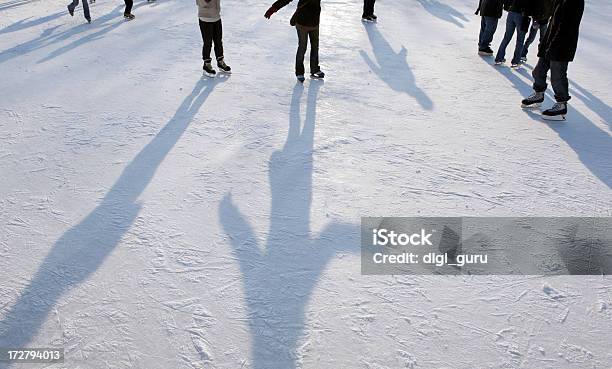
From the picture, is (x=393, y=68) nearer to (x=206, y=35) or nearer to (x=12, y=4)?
(x=206, y=35)

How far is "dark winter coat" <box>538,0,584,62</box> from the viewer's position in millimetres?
4043

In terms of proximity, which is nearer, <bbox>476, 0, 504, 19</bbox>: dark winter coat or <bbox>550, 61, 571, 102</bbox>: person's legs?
<bbox>550, 61, 571, 102</bbox>: person's legs

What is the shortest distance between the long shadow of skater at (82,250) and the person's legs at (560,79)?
12.2ft

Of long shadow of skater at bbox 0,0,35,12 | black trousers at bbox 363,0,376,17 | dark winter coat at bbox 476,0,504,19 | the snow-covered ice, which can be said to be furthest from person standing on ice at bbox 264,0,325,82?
long shadow of skater at bbox 0,0,35,12

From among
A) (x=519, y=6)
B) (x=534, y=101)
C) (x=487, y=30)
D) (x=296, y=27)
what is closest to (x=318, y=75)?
(x=296, y=27)

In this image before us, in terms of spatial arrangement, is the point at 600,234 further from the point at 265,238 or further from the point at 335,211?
the point at 265,238

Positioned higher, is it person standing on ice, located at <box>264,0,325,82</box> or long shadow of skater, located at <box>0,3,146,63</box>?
person standing on ice, located at <box>264,0,325,82</box>

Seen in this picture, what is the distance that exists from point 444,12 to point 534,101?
19.3 ft

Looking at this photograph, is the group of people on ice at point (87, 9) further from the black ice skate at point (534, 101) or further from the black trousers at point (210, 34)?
the black ice skate at point (534, 101)

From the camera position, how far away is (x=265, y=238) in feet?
9.16

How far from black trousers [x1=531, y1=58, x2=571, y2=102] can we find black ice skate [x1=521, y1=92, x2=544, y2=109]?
0.11m

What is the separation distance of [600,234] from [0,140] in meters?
4.78

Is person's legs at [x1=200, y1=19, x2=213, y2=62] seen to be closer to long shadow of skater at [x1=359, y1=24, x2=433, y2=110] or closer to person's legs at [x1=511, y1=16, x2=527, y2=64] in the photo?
long shadow of skater at [x1=359, y1=24, x2=433, y2=110]

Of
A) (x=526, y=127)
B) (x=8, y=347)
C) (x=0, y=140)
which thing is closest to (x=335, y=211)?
(x=8, y=347)
